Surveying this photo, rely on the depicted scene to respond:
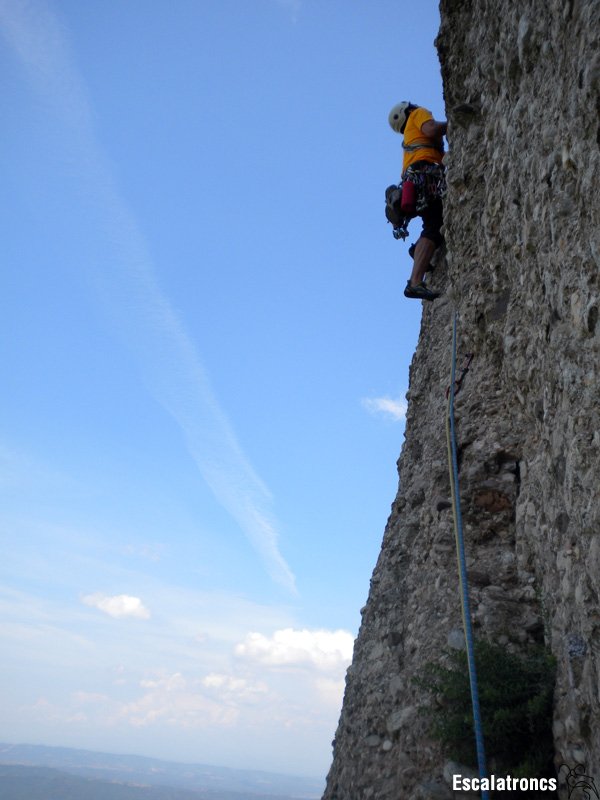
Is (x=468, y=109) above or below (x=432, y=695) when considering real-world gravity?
above

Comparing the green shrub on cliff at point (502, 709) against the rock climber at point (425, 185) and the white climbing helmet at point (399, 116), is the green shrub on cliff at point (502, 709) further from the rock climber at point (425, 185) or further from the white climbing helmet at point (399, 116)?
the white climbing helmet at point (399, 116)

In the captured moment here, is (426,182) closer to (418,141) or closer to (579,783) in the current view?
(418,141)

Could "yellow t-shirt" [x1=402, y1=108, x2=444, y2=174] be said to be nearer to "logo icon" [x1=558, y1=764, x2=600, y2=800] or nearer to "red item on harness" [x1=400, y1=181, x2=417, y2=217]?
"red item on harness" [x1=400, y1=181, x2=417, y2=217]

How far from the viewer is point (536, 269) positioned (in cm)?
520

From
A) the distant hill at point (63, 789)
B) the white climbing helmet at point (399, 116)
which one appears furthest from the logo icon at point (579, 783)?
the distant hill at point (63, 789)

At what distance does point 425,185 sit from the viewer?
29.6 feet

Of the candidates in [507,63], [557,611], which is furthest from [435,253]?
[557,611]

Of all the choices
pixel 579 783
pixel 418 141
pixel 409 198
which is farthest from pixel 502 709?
pixel 418 141

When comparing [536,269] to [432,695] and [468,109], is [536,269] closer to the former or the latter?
[468,109]

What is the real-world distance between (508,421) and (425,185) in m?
4.07

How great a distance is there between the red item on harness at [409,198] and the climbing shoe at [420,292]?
1004 mm

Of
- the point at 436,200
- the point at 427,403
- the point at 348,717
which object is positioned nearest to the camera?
the point at 348,717

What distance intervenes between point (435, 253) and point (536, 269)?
13.7 feet

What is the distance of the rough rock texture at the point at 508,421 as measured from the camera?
4.13m
